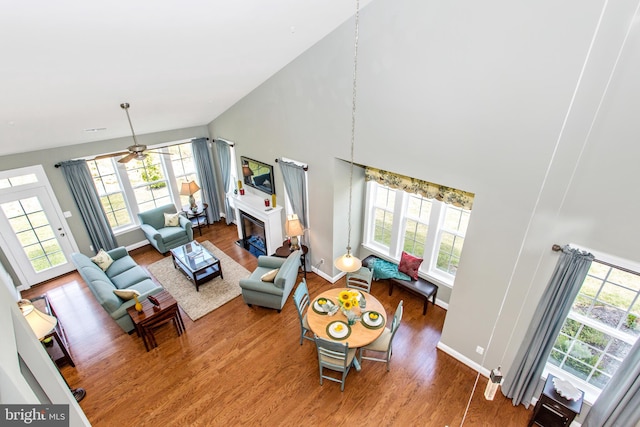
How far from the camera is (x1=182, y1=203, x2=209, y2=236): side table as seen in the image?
8141mm

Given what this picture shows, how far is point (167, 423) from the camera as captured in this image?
13.0ft

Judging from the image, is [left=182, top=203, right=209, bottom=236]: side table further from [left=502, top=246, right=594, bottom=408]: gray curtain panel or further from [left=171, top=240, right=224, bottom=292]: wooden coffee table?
[left=502, top=246, right=594, bottom=408]: gray curtain panel

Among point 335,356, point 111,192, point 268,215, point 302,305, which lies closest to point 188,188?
point 111,192

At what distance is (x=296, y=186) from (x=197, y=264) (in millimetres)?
2496

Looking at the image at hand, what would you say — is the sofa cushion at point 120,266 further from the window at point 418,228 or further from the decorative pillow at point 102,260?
the window at point 418,228

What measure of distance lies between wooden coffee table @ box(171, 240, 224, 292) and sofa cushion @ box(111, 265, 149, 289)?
2.32 feet

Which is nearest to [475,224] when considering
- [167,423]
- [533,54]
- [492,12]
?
[533,54]

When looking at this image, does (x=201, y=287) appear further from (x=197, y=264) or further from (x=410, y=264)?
(x=410, y=264)

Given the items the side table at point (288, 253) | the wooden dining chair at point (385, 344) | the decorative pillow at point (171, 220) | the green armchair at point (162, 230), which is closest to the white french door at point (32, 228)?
the green armchair at point (162, 230)

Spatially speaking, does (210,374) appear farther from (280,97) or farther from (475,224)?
(280,97)

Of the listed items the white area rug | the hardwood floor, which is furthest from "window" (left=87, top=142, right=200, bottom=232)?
the hardwood floor

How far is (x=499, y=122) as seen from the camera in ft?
10.8

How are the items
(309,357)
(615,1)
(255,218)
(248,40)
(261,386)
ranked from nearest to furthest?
(615,1) → (248,40) → (261,386) → (309,357) → (255,218)

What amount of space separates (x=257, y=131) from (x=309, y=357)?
4.31m
